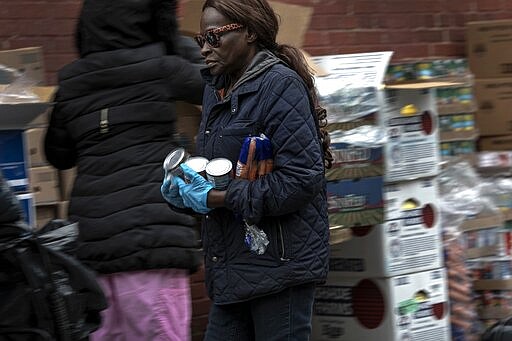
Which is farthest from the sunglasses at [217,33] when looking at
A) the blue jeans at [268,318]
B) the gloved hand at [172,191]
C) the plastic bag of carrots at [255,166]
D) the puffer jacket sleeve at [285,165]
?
the blue jeans at [268,318]

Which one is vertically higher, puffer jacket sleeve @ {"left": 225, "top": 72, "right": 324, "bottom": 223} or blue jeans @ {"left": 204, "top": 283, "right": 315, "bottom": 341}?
puffer jacket sleeve @ {"left": 225, "top": 72, "right": 324, "bottom": 223}

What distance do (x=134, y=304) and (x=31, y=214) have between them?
517 millimetres

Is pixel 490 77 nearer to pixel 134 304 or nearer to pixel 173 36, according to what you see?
pixel 173 36

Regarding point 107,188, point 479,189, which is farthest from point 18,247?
point 479,189

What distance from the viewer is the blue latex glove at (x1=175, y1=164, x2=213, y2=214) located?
3.32 meters

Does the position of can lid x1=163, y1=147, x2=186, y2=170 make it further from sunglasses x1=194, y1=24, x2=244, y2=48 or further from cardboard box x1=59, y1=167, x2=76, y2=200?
cardboard box x1=59, y1=167, x2=76, y2=200

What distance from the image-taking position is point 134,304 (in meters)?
3.89

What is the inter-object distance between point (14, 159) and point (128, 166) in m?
0.44

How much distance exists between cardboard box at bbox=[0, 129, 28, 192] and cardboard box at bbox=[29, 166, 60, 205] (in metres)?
0.38

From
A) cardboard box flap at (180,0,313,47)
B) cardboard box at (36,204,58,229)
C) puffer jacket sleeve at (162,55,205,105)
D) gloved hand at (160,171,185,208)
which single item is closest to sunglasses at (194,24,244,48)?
gloved hand at (160,171,185,208)

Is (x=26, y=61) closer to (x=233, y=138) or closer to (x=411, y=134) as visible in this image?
→ (x=233, y=138)

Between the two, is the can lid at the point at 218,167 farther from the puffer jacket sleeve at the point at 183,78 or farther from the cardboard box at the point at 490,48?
the cardboard box at the point at 490,48

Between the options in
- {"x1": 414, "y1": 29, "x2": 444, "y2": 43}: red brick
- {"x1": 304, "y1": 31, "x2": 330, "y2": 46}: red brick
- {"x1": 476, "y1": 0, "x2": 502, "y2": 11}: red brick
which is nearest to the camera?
{"x1": 304, "y1": 31, "x2": 330, "y2": 46}: red brick

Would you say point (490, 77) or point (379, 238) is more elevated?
point (490, 77)
